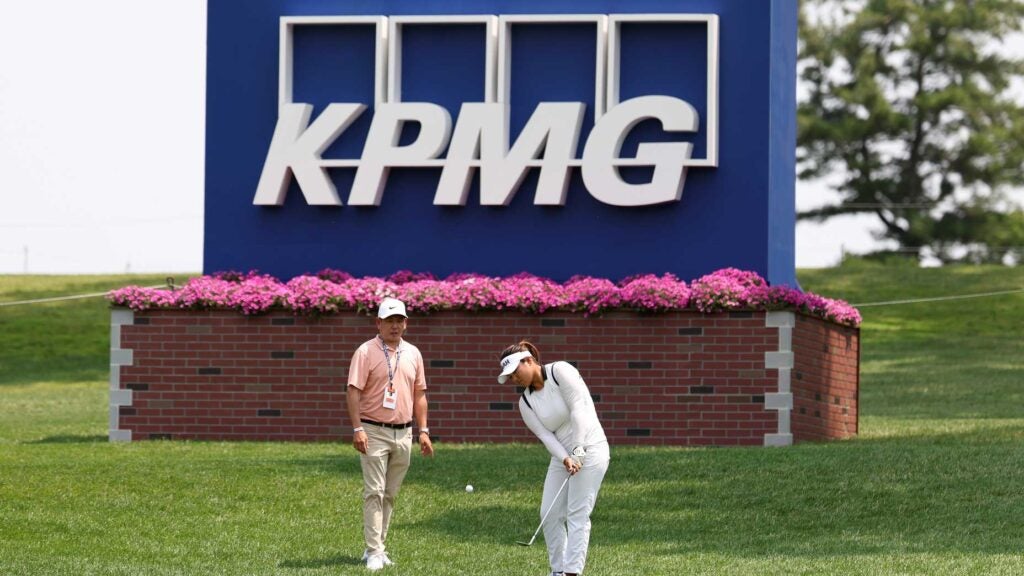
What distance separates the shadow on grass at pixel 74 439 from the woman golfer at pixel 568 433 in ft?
41.5

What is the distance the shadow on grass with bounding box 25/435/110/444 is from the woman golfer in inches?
499

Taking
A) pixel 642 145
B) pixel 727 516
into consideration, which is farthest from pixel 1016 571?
pixel 642 145

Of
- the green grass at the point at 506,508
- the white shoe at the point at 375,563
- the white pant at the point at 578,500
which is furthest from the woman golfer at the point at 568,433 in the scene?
the white shoe at the point at 375,563

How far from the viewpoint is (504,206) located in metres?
23.8

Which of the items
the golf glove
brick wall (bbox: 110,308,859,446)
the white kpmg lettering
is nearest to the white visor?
the golf glove

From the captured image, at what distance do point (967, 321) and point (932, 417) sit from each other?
73.9 ft

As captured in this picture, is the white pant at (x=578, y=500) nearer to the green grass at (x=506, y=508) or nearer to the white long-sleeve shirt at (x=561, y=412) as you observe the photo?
the white long-sleeve shirt at (x=561, y=412)

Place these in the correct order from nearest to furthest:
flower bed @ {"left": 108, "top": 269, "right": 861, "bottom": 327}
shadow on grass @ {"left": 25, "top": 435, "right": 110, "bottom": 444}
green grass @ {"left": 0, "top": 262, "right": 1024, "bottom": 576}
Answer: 1. green grass @ {"left": 0, "top": 262, "right": 1024, "bottom": 576}
2. flower bed @ {"left": 108, "top": 269, "right": 861, "bottom": 327}
3. shadow on grass @ {"left": 25, "top": 435, "right": 110, "bottom": 444}

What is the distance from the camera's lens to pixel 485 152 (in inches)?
929

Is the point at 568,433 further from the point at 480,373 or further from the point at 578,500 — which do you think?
the point at 480,373

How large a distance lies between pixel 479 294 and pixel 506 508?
5.67 meters

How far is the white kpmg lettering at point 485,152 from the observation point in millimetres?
23328

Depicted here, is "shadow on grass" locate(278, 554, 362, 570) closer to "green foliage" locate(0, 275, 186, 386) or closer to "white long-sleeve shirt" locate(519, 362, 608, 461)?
"white long-sleeve shirt" locate(519, 362, 608, 461)

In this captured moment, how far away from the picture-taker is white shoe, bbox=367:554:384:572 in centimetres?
1376
